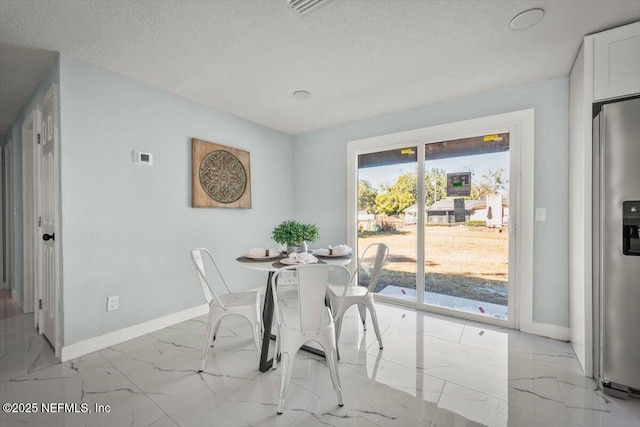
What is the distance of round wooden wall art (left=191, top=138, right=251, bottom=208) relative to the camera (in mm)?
3084

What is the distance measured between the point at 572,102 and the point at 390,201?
1905 mm

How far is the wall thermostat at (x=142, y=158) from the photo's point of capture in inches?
102

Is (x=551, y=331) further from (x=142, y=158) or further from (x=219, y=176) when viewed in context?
(x=142, y=158)

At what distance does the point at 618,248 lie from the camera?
5.74 feet

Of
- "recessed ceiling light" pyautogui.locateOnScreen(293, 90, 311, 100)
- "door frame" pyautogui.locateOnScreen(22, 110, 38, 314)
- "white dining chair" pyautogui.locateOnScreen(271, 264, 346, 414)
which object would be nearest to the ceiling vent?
"recessed ceiling light" pyautogui.locateOnScreen(293, 90, 311, 100)

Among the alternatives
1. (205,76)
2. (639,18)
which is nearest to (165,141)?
(205,76)

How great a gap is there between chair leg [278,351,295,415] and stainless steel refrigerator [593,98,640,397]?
6.64ft

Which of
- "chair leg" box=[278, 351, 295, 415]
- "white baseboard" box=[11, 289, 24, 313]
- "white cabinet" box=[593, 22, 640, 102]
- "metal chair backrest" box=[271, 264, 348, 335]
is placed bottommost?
"white baseboard" box=[11, 289, 24, 313]

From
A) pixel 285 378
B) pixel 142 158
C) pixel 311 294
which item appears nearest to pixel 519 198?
pixel 311 294

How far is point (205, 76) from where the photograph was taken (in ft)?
8.26

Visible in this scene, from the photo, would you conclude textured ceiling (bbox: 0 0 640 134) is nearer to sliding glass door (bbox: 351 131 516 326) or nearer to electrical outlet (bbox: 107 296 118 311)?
sliding glass door (bbox: 351 131 516 326)

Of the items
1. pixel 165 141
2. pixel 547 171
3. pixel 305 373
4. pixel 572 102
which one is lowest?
pixel 305 373

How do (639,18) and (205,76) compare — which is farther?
(205,76)

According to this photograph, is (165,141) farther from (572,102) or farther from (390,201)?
(572,102)
